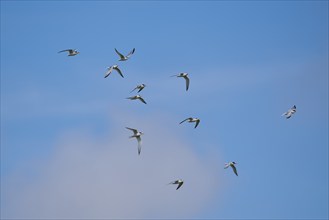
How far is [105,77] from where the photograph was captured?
85.3m

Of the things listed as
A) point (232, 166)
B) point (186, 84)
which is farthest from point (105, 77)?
point (232, 166)

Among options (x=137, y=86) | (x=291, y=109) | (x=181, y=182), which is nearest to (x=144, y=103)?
(x=137, y=86)

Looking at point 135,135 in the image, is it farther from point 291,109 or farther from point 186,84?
point 291,109

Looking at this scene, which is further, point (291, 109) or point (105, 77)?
point (291, 109)

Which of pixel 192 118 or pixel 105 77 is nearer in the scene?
pixel 105 77

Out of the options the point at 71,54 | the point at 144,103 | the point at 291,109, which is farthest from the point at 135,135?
the point at 291,109

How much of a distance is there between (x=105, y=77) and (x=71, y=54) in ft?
24.1

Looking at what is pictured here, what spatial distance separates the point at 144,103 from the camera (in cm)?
8856

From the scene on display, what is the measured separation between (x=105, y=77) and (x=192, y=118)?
1217 cm

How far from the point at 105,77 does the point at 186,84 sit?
36.0ft

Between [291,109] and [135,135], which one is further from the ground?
[291,109]

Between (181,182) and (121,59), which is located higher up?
(121,59)

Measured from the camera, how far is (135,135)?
87062mm

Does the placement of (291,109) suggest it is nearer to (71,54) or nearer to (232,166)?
(232,166)
